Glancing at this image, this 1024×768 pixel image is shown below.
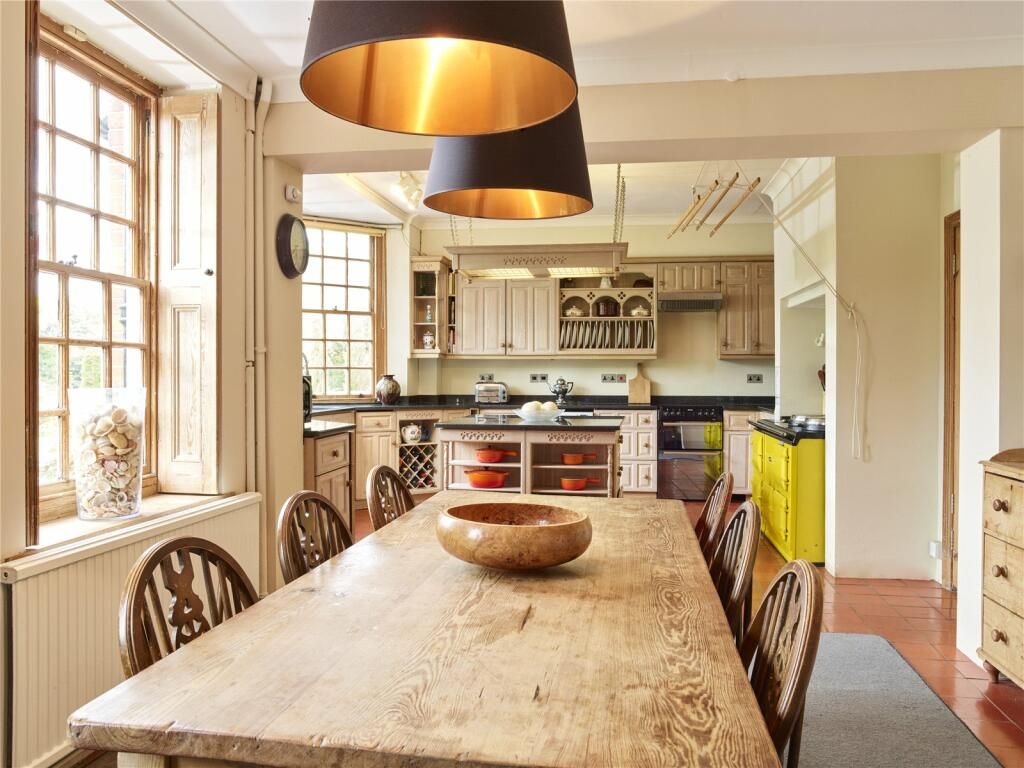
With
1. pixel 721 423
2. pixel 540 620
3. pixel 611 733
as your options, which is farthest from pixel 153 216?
pixel 721 423

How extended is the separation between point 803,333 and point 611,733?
19.3 feet

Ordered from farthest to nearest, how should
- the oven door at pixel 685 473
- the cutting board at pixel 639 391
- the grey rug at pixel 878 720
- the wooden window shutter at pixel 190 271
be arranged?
1. the cutting board at pixel 639 391
2. the oven door at pixel 685 473
3. the wooden window shutter at pixel 190 271
4. the grey rug at pixel 878 720

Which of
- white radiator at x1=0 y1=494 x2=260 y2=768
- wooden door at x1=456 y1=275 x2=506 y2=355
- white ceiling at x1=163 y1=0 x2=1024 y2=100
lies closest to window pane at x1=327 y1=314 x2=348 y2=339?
wooden door at x1=456 y1=275 x2=506 y2=355

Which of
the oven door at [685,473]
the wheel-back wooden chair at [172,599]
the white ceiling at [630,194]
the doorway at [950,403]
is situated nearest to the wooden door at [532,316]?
the white ceiling at [630,194]

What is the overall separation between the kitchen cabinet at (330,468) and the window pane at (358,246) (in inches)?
120

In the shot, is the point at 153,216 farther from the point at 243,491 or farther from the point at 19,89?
the point at 243,491

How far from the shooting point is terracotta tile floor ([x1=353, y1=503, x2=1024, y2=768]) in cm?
270

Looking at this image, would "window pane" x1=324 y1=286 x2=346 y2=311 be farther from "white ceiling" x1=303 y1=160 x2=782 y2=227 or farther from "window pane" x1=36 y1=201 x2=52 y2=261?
"window pane" x1=36 y1=201 x2=52 y2=261

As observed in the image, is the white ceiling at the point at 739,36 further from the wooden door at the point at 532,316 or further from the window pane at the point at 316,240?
the wooden door at the point at 532,316

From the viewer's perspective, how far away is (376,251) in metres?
7.52

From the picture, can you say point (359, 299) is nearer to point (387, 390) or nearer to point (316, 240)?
point (316, 240)

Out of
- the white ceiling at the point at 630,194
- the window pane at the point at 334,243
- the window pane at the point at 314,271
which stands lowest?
the window pane at the point at 314,271

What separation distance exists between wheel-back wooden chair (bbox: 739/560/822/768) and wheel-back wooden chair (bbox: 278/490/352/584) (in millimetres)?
1174

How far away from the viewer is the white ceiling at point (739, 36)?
9.60 ft
